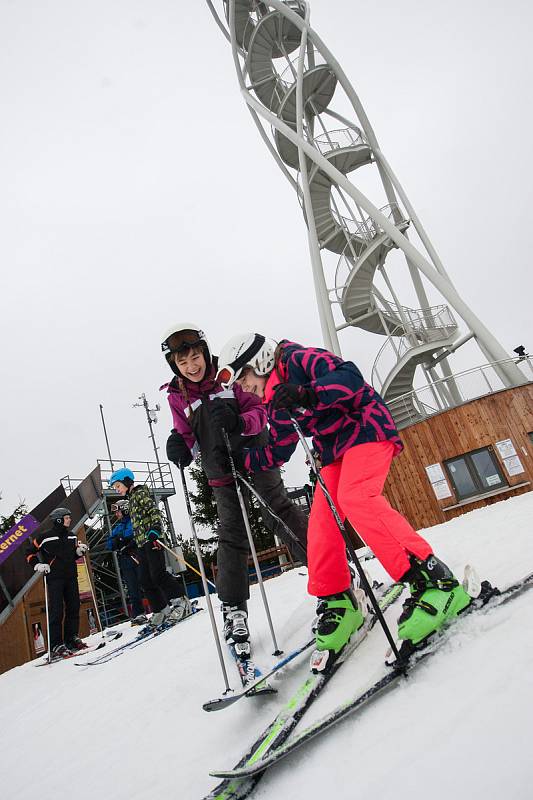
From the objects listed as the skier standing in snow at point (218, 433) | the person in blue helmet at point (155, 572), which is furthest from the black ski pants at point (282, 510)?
the person in blue helmet at point (155, 572)

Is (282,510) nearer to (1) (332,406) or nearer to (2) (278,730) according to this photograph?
(1) (332,406)

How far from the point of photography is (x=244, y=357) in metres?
2.68

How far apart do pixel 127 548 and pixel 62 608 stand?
1.23 metres

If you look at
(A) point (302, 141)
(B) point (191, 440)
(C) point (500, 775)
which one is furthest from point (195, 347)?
(A) point (302, 141)

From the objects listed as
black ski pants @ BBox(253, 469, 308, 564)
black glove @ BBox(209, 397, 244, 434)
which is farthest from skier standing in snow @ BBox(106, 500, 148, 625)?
black glove @ BBox(209, 397, 244, 434)

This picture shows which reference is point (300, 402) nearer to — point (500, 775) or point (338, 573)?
point (338, 573)

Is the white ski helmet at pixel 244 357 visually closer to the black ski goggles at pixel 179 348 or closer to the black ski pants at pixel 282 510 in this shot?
the black ski goggles at pixel 179 348

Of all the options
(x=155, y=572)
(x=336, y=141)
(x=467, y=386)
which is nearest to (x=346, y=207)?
(x=336, y=141)

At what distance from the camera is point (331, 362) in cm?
251

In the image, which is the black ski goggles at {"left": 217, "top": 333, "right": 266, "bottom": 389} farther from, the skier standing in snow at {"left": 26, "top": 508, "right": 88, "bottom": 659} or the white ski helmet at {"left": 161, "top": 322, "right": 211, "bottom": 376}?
the skier standing in snow at {"left": 26, "top": 508, "right": 88, "bottom": 659}

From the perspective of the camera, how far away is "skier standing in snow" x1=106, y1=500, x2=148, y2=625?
23.3 ft

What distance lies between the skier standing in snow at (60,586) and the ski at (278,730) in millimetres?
5643

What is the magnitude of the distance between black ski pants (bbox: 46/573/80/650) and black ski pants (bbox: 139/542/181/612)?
117 cm

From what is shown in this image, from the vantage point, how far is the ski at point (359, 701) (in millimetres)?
1542
